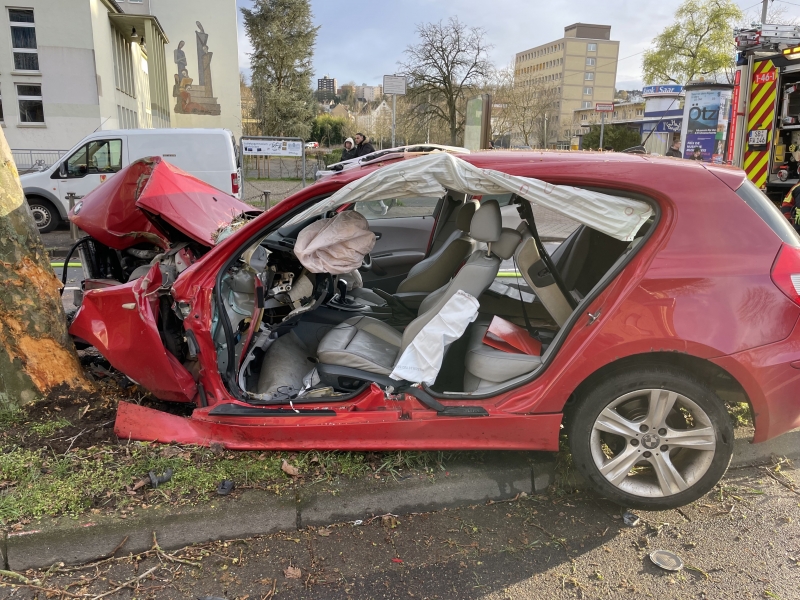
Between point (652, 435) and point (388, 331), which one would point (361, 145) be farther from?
point (652, 435)

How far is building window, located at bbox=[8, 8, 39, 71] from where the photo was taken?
72.5ft

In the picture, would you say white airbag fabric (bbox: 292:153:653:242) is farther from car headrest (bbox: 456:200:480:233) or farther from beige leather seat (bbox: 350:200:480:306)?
beige leather seat (bbox: 350:200:480:306)

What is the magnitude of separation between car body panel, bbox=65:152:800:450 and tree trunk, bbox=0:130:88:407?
1.70 metres

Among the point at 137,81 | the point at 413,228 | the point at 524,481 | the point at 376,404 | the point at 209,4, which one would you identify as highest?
the point at 209,4

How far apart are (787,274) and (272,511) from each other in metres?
2.60

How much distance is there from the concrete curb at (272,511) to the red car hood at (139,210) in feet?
6.56

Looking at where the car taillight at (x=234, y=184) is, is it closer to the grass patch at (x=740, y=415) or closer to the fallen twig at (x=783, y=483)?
the grass patch at (x=740, y=415)

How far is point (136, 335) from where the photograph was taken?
321cm

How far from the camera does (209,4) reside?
40000mm

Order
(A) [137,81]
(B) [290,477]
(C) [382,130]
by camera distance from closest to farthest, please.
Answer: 1. (B) [290,477]
2. (A) [137,81]
3. (C) [382,130]

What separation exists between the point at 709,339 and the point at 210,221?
10.4 feet

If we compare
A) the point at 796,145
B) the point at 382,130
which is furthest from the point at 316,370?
the point at 382,130

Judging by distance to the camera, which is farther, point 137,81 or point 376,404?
point 137,81

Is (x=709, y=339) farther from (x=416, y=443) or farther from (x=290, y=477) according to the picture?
→ (x=290, y=477)
